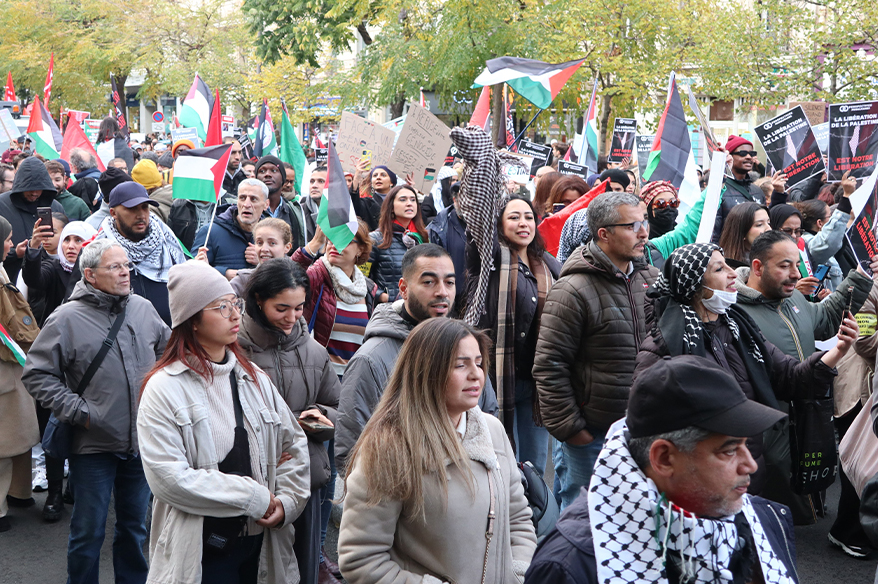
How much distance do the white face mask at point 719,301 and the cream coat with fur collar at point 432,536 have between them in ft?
5.44

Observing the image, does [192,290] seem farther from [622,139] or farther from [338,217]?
[622,139]

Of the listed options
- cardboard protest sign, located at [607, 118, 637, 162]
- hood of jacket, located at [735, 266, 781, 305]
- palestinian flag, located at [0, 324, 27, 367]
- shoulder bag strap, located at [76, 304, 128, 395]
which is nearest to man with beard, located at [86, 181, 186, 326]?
palestinian flag, located at [0, 324, 27, 367]

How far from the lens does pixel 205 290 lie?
357 centimetres

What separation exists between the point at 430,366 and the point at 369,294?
124 inches

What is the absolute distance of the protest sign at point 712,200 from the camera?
5863 millimetres

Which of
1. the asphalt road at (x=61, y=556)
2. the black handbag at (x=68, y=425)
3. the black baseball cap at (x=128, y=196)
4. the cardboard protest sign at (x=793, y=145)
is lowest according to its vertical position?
the asphalt road at (x=61, y=556)

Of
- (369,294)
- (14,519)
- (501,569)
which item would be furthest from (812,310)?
(14,519)

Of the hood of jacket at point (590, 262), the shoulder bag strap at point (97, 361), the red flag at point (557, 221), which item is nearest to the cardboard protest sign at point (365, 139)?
the red flag at point (557, 221)

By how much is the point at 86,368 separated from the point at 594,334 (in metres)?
2.69

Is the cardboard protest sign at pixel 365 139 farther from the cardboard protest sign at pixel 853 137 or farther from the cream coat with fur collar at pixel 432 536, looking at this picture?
the cream coat with fur collar at pixel 432 536

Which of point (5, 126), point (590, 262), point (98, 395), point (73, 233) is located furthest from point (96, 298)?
point (5, 126)

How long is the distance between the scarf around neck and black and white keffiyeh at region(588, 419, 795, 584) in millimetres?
3757

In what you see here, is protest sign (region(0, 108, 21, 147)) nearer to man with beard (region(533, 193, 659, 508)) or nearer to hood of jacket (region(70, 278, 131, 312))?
hood of jacket (region(70, 278, 131, 312))

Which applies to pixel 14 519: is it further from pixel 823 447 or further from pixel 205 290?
pixel 823 447
